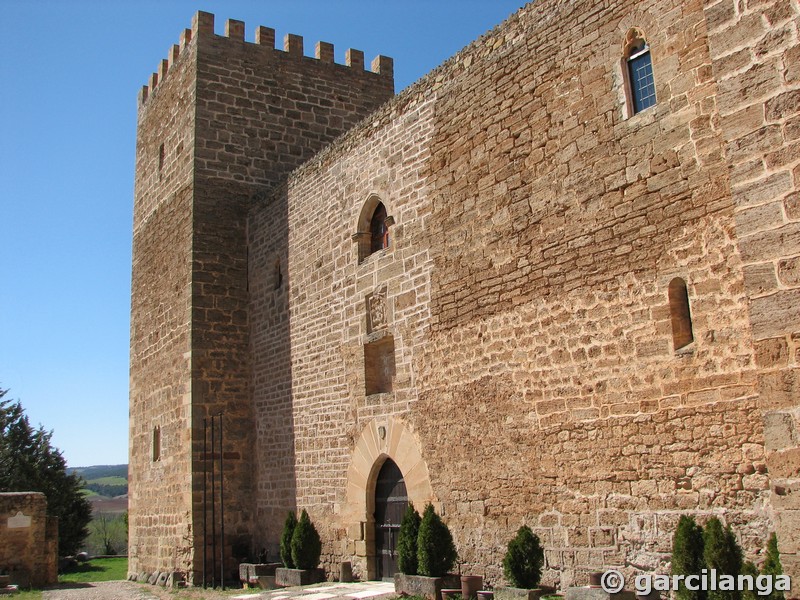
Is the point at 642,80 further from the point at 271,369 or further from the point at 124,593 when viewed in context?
the point at 124,593

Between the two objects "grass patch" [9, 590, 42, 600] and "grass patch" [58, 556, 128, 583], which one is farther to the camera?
"grass patch" [58, 556, 128, 583]

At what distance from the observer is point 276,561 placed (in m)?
12.7

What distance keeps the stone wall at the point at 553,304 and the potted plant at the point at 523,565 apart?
18cm

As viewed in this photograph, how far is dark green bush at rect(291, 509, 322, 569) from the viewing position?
37.2 ft

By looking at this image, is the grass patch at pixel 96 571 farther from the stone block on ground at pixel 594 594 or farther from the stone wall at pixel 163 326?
the stone block on ground at pixel 594 594

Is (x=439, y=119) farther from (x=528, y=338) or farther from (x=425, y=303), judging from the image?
(x=528, y=338)

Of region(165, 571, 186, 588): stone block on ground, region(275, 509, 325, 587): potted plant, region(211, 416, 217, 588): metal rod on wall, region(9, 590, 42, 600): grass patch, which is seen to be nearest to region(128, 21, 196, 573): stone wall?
region(165, 571, 186, 588): stone block on ground

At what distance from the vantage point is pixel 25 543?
15.7 metres

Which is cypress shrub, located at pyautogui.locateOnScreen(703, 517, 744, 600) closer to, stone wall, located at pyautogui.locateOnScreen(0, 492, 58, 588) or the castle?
the castle

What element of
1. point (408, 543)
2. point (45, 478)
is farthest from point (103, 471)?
point (408, 543)

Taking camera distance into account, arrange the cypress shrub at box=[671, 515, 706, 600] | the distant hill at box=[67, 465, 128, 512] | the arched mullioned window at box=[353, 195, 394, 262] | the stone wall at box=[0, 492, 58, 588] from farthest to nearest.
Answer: the distant hill at box=[67, 465, 128, 512] → the stone wall at box=[0, 492, 58, 588] → the arched mullioned window at box=[353, 195, 394, 262] → the cypress shrub at box=[671, 515, 706, 600]

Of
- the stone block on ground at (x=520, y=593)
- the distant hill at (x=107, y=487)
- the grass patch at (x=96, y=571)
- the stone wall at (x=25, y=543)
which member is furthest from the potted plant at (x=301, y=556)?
the distant hill at (x=107, y=487)

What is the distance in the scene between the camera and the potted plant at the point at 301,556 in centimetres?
1120

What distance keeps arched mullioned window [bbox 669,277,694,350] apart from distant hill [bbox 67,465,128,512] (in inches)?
2255
